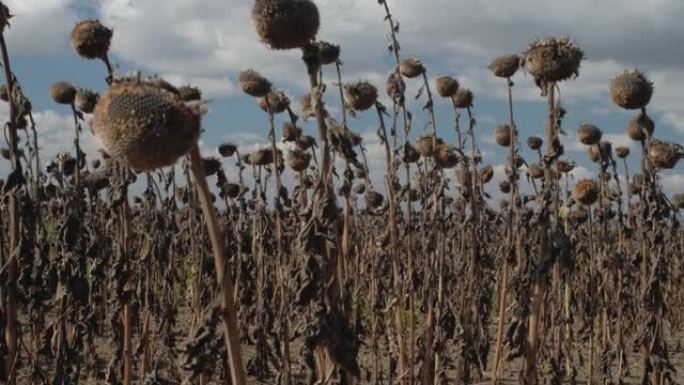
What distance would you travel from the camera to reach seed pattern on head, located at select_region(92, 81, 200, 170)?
2.71 m

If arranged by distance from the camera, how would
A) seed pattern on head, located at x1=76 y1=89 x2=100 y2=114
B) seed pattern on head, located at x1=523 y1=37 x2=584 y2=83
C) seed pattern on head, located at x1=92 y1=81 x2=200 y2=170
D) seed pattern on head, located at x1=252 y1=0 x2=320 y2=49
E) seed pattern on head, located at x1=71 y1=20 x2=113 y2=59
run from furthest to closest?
seed pattern on head, located at x1=76 y1=89 x2=100 y2=114, seed pattern on head, located at x1=71 y1=20 x2=113 y2=59, seed pattern on head, located at x1=523 y1=37 x2=584 y2=83, seed pattern on head, located at x1=252 y1=0 x2=320 y2=49, seed pattern on head, located at x1=92 y1=81 x2=200 y2=170

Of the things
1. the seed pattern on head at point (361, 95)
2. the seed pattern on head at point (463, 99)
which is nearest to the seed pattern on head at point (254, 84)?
the seed pattern on head at point (361, 95)

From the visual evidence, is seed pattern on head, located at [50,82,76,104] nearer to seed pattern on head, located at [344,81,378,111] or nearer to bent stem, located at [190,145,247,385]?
seed pattern on head, located at [344,81,378,111]

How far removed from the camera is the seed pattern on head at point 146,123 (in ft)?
8.88

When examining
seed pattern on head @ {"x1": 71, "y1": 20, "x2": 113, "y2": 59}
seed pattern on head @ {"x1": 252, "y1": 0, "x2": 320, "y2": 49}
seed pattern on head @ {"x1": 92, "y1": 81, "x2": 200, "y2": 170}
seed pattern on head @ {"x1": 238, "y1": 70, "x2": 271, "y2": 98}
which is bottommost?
seed pattern on head @ {"x1": 92, "y1": 81, "x2": 200, "y2": 170}

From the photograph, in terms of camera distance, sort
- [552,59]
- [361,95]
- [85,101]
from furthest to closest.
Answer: [85,101] < [361,95] < [552,59]

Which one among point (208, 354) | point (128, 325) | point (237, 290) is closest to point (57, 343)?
point (128, 325)

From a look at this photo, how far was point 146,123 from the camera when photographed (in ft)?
8.86

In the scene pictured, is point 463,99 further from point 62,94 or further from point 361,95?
point 62,94

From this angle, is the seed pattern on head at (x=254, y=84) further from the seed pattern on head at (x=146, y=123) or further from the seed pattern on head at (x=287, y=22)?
the seed pattern on head at (x=146, y=123)

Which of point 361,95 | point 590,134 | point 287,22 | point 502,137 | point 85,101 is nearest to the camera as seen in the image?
point 287,22

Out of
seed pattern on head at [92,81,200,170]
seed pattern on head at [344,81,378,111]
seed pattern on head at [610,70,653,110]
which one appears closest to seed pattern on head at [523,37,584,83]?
seed pattern on head at [610,70,653,110]

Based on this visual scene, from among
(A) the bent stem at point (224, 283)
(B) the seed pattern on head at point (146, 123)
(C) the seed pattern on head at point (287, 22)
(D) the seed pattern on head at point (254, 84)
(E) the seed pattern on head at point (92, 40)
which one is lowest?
(A) the bent stem at point (224, 283)

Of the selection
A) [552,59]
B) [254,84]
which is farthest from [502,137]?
[552,59]
